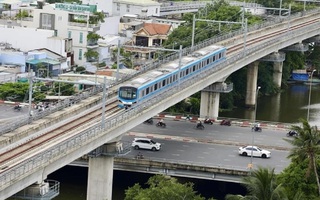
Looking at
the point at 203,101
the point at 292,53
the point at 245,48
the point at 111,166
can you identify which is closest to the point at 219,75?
the point at 203,101

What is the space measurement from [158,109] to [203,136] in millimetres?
8380

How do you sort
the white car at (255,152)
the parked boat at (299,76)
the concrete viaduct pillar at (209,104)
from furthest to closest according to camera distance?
the parked boat at (299,76)
the concrete viaduct pillar at (209,104)
the white car at (255,152)

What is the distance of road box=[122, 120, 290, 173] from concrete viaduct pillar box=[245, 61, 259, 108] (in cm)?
2233

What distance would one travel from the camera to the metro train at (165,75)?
230 feet

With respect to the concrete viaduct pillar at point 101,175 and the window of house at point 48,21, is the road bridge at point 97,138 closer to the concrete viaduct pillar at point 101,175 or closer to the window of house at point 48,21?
the concrete viaduct pillar at point 101,175

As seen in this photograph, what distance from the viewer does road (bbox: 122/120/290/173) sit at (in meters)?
72.5

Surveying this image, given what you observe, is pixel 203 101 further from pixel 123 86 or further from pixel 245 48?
pixel 123 86

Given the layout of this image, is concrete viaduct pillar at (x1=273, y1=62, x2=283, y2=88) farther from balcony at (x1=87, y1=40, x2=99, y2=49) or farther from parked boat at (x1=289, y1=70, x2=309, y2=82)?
balcony at (x1=87, y1=40, x2=99, y2=49)

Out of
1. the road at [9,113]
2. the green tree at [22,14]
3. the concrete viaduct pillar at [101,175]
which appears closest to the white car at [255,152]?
the concrete viaduct pillar at [101,175]

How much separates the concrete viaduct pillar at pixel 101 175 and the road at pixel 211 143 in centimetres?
629

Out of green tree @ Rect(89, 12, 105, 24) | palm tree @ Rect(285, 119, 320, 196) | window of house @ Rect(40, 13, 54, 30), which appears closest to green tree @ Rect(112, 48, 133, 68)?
green tree @ Rect(89, 12, 105, 24)

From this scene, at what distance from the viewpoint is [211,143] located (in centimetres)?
7831

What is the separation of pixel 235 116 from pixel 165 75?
25744 millimetres

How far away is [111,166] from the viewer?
218 feet
